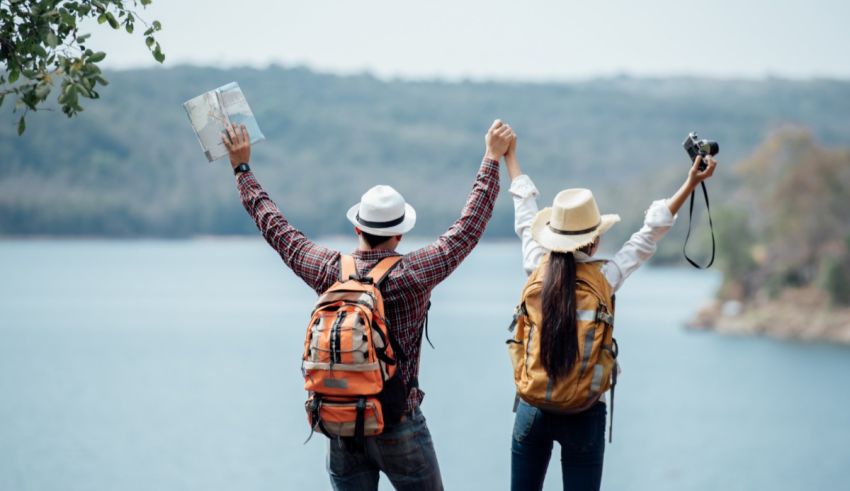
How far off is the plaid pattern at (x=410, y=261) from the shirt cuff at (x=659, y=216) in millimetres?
A: 466

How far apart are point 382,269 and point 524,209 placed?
65 cm

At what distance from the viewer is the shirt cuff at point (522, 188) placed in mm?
3361

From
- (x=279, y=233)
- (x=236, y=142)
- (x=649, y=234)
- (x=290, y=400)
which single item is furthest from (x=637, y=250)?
(x=290, y=400)

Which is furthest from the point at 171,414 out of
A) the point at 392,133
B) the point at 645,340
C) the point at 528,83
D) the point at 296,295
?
the point at 528,83

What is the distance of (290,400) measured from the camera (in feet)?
96.1

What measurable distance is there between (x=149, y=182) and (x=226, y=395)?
2852 inches

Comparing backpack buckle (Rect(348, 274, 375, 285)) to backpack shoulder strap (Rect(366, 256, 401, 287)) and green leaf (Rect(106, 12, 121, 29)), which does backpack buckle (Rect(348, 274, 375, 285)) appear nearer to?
backpack shoulder strap (Rect(366, 256, 401, 287))

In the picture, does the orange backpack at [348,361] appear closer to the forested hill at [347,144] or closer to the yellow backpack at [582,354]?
the yellow backpack at [582,354]

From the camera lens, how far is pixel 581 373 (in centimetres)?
294

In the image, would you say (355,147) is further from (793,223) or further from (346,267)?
(346,267)

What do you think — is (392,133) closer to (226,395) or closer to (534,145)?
(534,145)

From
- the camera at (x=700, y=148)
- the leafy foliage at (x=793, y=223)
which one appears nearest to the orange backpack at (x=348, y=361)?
the camera at (x=700, y=148)

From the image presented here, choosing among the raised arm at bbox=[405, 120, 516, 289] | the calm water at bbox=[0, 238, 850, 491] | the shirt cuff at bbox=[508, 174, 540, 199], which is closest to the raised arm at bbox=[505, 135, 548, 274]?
the shirt cuff at bbox=[508, 174, 540, 199]

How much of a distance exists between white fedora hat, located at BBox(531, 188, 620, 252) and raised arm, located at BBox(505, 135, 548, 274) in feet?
0.24
